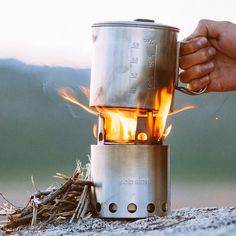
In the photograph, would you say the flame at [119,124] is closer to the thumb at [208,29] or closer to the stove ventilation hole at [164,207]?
the stove ventilation hole at [164,207]

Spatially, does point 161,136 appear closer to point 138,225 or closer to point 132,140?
point 132,140

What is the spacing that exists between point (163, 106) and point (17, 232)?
Result: 62 cm

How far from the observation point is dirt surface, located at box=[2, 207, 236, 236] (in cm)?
225

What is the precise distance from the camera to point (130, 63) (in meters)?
2.72

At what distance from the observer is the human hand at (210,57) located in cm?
288

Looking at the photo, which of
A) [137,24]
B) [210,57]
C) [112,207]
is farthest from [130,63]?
[112,207]

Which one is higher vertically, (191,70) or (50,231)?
(191,70)

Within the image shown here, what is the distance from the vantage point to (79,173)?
2934mm

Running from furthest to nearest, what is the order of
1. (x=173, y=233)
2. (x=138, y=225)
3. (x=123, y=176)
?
(x=123, y=176) → (x=138, y=225) → (x=173, y=233)

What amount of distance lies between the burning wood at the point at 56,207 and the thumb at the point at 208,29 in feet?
1.96

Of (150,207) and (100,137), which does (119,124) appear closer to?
(100,137)

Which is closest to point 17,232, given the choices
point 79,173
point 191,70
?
point 79,173

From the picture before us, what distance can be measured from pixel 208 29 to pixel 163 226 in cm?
81

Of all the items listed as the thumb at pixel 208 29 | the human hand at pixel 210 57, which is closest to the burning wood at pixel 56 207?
the human hand at pixel 210 57
